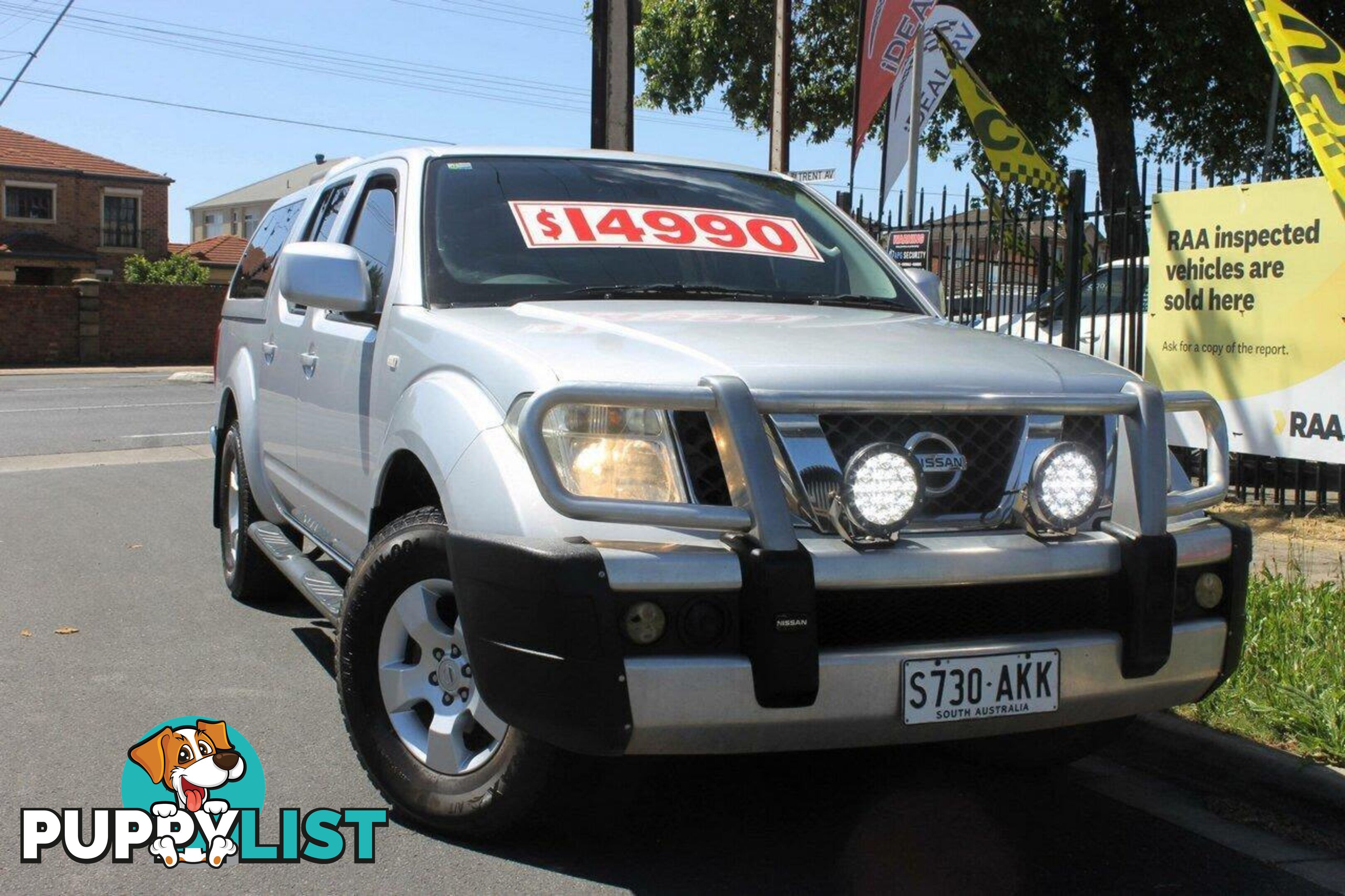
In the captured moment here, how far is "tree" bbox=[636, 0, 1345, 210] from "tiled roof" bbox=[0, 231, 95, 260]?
101 ft

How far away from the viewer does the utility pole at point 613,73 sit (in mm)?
12594

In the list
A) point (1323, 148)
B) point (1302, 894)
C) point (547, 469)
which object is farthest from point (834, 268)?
point (1323, 148)

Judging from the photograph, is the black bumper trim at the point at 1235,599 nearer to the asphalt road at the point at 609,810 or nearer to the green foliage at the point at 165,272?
the asphalt road at the point at 609,810

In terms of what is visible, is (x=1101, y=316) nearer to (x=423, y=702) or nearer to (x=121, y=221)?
(x=423, y=702)

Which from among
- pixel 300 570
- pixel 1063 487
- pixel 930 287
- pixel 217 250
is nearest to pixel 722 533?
pixel 1063 487

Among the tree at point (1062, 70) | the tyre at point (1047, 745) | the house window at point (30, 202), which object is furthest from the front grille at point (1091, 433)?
the house window at point (30, 202)

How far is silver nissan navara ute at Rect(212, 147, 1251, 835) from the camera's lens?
291 cm

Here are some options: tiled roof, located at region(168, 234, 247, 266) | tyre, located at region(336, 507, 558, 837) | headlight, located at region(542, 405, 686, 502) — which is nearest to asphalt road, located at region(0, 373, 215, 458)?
tyre, located at region(336, 507, 558, 837)

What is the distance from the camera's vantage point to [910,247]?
30.6 feet

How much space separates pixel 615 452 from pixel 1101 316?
8.73 metres

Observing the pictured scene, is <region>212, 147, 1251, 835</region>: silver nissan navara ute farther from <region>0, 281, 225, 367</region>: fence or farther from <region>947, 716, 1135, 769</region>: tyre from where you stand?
<region>0, 281, 225, 367</region>: fence

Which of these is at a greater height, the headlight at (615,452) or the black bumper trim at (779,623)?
the headlight at (615,452)

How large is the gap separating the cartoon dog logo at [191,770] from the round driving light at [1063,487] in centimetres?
223

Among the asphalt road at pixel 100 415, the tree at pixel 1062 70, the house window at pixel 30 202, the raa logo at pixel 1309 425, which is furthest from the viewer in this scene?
the house window at pixel 30 202
